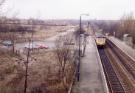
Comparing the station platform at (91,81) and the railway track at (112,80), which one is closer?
the station platform at (91,81)

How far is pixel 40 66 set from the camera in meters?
37.2

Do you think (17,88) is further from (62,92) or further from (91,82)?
(91,82)

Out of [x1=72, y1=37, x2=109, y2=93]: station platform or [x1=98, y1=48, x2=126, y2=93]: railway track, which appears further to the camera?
[x1=98, y1=48, x2=126, y2=93]: railway track

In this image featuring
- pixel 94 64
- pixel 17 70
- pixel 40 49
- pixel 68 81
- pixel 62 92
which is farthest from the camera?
pixel 40 49

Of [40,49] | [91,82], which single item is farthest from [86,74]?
[40,49]

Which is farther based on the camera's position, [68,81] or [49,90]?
[68,81]

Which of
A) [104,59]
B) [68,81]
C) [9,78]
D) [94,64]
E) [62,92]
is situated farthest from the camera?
[104,59]

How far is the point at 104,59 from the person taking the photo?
4097 centimetres

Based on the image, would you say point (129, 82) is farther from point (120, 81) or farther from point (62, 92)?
point (62, 92)

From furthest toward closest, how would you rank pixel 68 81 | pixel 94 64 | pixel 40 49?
pixel 40 49, pixel 94 64, pixel 68 81

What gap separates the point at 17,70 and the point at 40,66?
187 inches

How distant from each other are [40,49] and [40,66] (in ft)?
66.3

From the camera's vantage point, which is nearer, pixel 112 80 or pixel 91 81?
pixel 91 81

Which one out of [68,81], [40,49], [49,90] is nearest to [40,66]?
[68,81]
